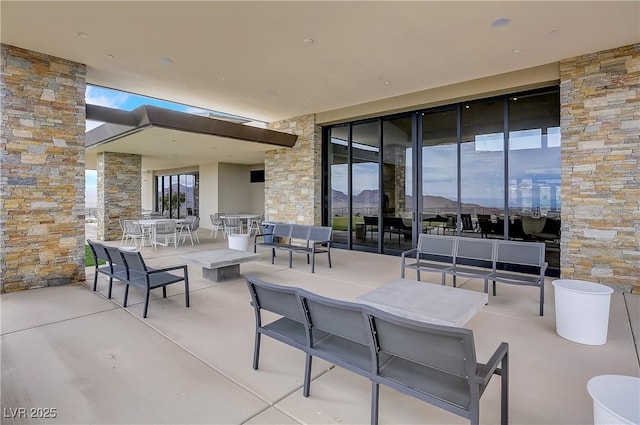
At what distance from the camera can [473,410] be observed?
1.53m

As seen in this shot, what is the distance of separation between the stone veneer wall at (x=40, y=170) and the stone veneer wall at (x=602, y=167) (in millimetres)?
8151

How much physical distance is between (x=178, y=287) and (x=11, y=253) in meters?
2.43

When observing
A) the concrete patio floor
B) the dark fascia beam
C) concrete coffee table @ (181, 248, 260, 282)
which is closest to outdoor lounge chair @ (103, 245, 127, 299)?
the concrete patio floor

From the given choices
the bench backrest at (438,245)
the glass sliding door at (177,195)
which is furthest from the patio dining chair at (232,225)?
the bench backrest at (438,245)

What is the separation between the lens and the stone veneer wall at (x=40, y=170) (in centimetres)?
467

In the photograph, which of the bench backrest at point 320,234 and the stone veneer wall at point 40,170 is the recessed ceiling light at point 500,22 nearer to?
the bench backrest at point 320,234

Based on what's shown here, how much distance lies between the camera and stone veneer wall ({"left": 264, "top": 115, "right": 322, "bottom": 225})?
9031 mm

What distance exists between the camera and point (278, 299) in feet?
7.74

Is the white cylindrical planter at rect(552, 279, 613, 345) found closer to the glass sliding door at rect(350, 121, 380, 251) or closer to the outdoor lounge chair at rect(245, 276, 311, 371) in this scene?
the outdoor lounge chair at rect(245, 276, 311, 371)

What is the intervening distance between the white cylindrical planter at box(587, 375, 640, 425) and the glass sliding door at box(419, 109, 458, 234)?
554 cm

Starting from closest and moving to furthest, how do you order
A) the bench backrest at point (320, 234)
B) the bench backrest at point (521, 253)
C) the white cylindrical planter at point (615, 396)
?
1. the white cylindrical planter at point (615, 396)
2. the bench backrest at point (521, 253)
3. the bench backrest at point (320, 234)

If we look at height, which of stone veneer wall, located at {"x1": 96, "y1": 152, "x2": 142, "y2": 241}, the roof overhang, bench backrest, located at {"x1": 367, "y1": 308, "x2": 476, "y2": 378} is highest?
the roof overhang

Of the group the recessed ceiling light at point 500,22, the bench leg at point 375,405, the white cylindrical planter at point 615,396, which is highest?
the recessed ceiling light at point 500,22

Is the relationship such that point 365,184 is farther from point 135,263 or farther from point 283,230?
point 135,263
